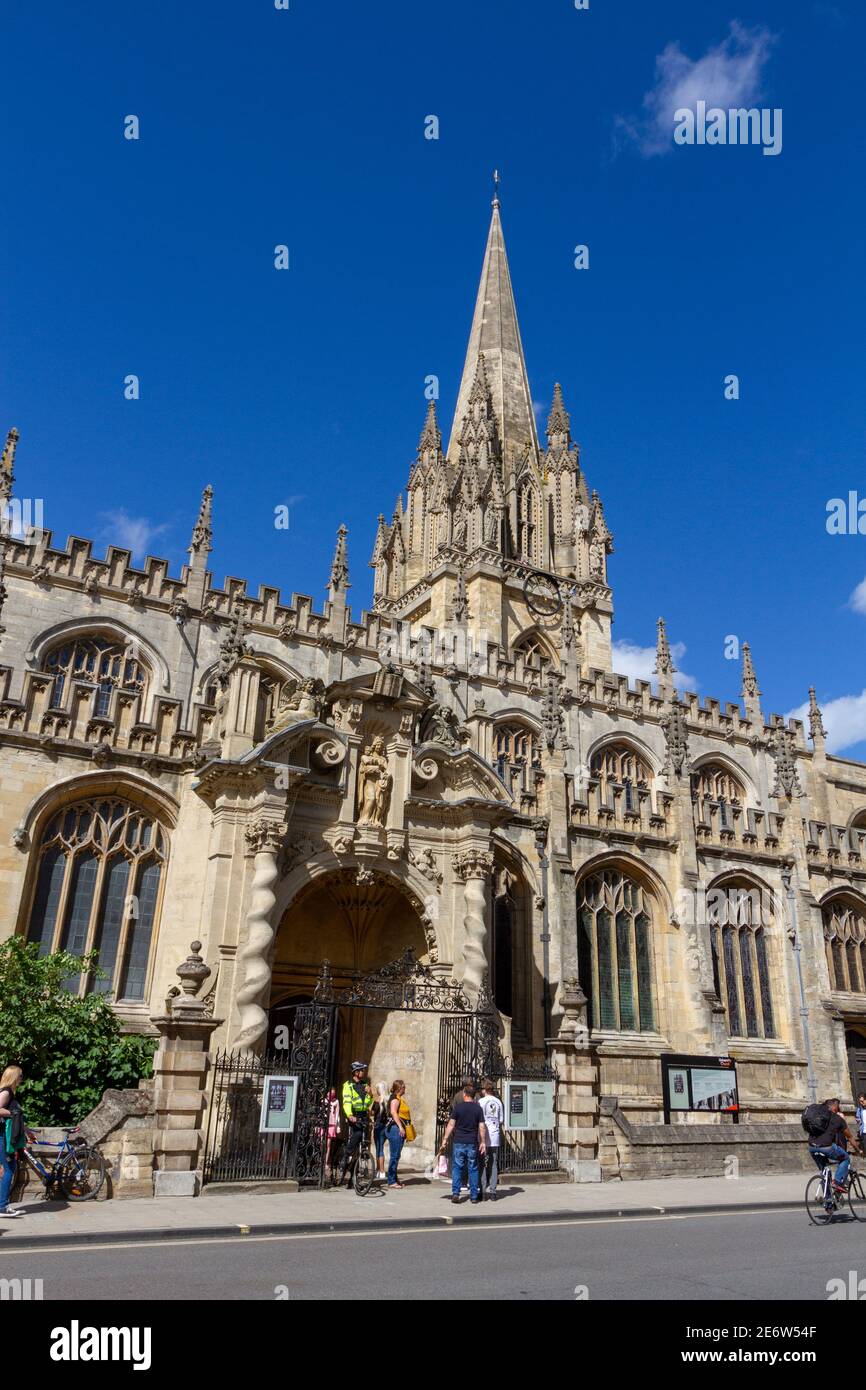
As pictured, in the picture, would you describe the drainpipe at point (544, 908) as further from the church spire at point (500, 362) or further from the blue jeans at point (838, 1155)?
the church spire at point (500, 362)

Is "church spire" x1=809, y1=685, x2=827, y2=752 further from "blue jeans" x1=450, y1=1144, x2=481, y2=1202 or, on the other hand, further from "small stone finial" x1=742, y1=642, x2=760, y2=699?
"blue jeans" x1=450, y1=1144, x2=481, y2=1202

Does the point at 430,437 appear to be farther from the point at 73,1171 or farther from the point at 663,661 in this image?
the point at 73,1171

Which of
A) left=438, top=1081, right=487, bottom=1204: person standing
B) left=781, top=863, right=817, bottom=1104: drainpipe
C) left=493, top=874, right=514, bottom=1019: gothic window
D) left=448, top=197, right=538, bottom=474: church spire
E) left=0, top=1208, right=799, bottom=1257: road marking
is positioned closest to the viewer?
left=0, top=1208, right=799, bottom=1257: road marking

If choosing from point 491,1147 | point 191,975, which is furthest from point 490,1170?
point 191,975

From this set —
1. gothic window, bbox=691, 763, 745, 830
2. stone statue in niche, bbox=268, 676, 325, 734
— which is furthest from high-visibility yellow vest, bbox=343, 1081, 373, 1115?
gothic window, bbox=691, 763, 745, 830

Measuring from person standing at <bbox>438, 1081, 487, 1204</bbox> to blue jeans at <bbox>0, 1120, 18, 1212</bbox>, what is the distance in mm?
6070

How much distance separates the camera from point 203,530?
32156mm

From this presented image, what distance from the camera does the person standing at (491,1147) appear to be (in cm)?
1583

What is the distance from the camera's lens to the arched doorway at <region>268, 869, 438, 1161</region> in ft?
65.2

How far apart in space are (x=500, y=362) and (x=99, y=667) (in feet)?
128

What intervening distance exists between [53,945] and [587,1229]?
15086mm

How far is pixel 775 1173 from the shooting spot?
21547 mm
